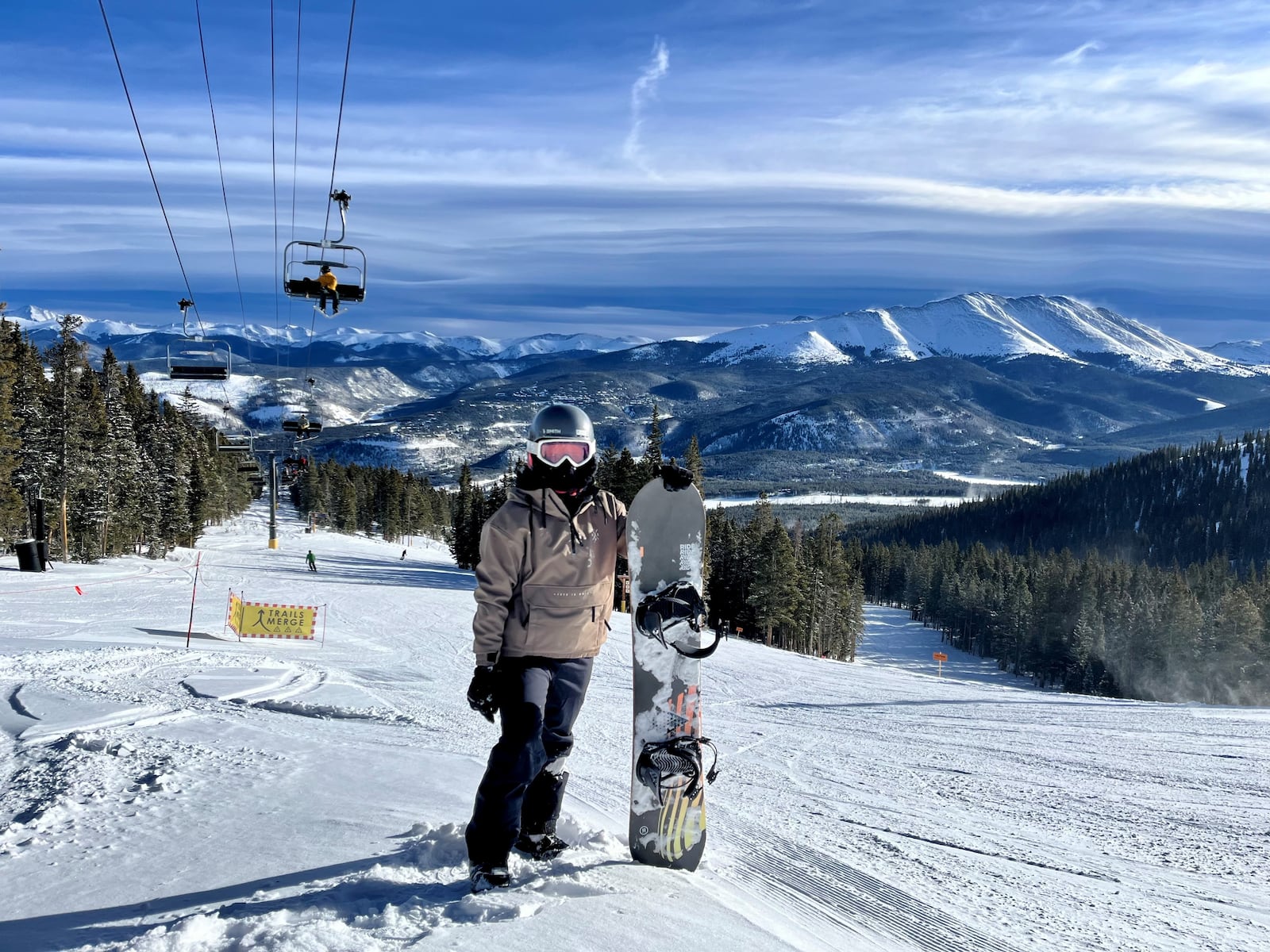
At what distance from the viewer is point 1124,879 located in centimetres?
534

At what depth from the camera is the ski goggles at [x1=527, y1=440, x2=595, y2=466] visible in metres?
4.26

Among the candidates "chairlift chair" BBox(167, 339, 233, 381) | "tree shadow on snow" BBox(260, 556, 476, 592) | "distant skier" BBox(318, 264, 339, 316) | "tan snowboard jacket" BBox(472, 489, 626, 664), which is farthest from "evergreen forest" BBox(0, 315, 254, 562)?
"tan snowboard jacket" BBox(472, 489, 626, 664)

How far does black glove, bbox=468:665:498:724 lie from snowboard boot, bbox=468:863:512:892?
2.20 ft

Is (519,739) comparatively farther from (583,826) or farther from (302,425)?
(302,425)

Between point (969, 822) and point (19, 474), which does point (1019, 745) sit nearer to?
point (969, 822)

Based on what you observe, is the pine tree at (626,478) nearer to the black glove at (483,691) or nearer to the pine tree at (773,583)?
the pine tree at (773,583)

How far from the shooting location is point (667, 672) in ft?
15.2

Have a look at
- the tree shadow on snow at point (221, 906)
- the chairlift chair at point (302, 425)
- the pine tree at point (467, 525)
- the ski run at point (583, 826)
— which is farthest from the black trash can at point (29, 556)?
the tree shadow on snow at point (221, 906)

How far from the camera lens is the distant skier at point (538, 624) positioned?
3961 mm

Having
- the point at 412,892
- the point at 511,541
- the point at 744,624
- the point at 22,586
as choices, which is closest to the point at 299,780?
the point at 412,892

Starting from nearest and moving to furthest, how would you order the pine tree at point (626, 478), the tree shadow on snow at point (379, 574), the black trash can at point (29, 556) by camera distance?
the black trash can at point (29, 556), the tree shadow on snow at point (379, 574), the pine tree at point (626, 478)

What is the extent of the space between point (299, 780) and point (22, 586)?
26.9 meters

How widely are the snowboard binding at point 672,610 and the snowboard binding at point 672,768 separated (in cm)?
53

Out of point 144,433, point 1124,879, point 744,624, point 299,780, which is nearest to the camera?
point 1124,879
